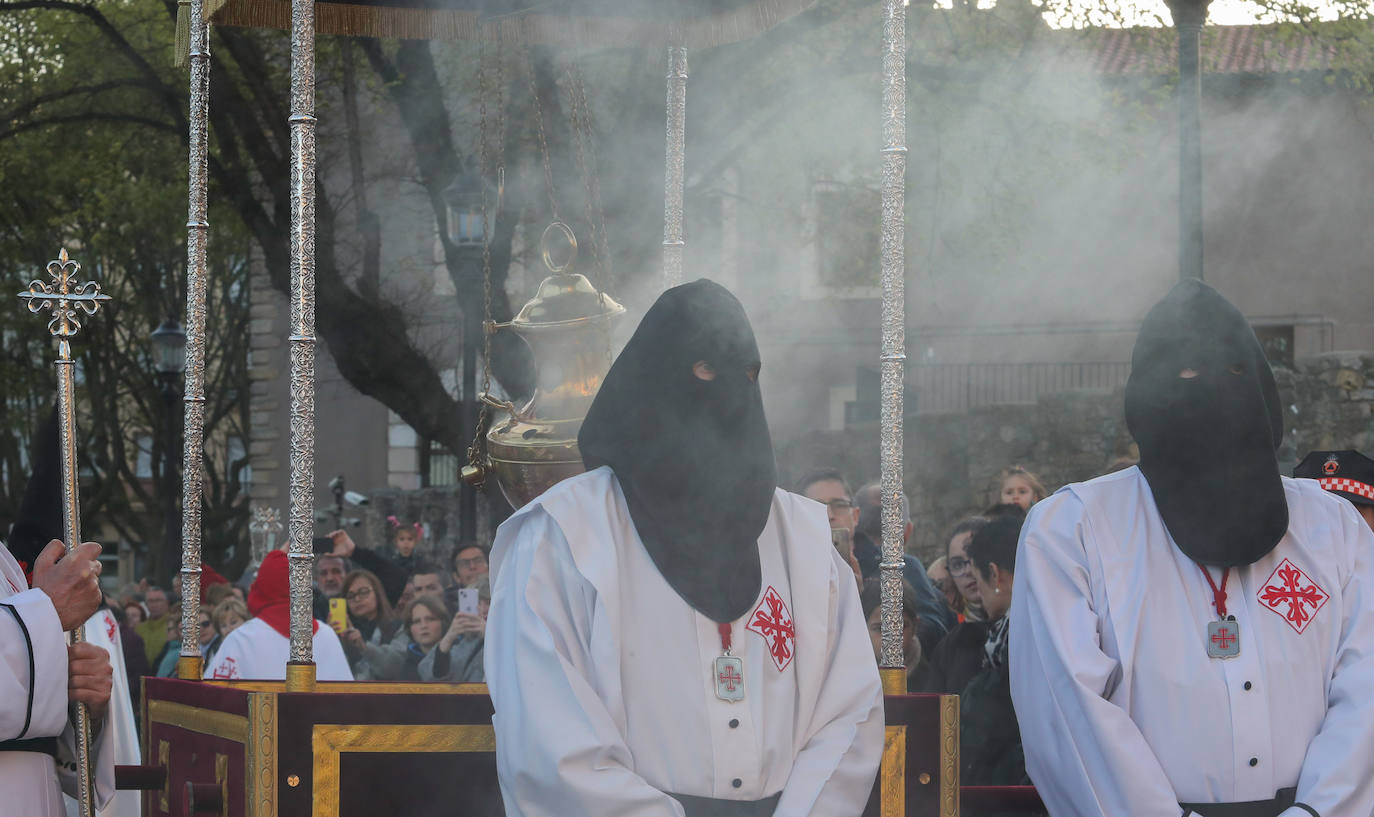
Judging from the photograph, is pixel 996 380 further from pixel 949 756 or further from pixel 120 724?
pixel 949 756

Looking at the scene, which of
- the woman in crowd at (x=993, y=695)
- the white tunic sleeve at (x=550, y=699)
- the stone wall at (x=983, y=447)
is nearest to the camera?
the white tunic sleeve at (x=550, y=699)

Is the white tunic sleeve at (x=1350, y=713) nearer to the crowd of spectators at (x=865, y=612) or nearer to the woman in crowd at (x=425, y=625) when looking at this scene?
the crowd of spectators at (x=865, y=612)

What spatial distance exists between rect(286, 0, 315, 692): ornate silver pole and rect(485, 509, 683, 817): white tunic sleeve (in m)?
0.85

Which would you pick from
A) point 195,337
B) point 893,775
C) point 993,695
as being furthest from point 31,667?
point 993,695

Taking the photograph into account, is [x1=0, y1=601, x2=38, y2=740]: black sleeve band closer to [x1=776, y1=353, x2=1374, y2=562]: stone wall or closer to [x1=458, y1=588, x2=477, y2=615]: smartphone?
[x1=458, y1=588, x2=477, y2=615]: smartphone

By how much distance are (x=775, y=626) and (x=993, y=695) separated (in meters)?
1.11

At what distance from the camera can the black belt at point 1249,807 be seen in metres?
3.51

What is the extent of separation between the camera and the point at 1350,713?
11.6 feet

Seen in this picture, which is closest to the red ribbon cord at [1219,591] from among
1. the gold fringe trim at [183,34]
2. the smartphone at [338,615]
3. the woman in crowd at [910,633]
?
the woman in crowd at [910,633]

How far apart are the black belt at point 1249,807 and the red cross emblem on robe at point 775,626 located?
0.89 meters

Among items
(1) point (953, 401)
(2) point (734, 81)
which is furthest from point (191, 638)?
(1) point (953, 401)

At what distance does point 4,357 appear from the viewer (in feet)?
77.8

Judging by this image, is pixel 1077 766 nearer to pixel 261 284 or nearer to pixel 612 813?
pixel 612 813

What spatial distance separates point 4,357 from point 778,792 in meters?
22.6
